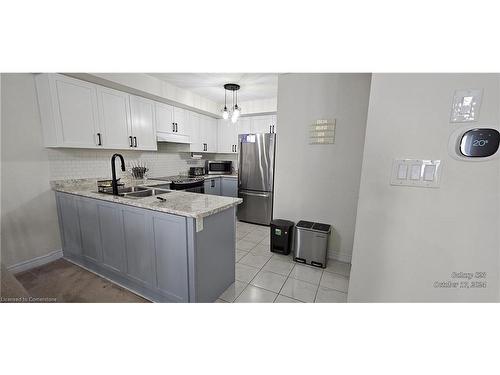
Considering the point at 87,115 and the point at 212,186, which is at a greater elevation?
the point at 87,115

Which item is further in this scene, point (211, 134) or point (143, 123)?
point (211, 134)

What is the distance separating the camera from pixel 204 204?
162cm

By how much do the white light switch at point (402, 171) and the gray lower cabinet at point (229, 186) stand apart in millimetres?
3426

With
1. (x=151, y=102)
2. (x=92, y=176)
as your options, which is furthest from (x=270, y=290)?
(x=151, y=102)

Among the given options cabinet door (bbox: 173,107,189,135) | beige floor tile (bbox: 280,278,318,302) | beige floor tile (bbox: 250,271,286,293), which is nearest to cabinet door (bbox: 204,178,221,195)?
cabinet door (bbox: 173,107,189,135)

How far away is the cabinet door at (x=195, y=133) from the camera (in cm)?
399

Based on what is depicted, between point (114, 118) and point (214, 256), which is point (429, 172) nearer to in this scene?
point (214, 256)

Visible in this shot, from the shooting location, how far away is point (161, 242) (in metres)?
1.55

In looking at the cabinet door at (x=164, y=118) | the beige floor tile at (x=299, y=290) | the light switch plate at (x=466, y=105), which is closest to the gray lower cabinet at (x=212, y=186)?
the cabinet door at (x=164, y=118)

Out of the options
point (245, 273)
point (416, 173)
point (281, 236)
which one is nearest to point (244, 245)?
point (281, 236)

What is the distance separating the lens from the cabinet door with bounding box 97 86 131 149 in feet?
8.14

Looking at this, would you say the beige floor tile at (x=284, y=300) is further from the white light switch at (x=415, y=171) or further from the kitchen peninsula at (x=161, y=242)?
the white light switch at (x=415, y=171)

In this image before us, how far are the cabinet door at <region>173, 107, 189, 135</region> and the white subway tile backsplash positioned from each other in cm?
37

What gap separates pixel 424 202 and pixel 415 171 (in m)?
0.17
